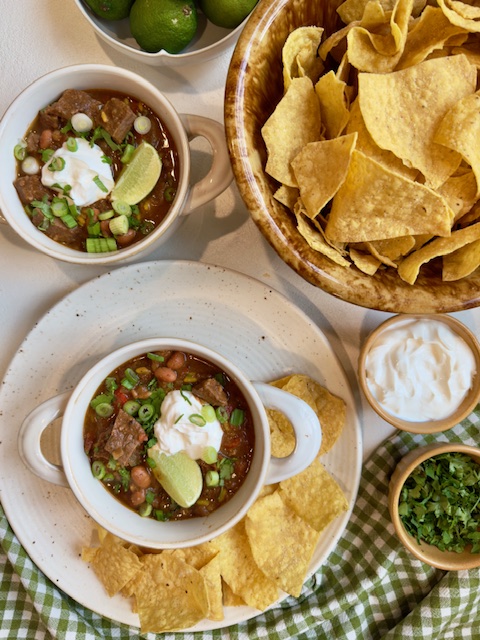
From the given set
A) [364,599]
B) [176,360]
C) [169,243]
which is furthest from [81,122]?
[364,599]

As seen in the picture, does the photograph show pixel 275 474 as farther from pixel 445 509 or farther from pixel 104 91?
pixel 104 91

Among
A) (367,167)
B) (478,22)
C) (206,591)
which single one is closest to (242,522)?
(206,591)

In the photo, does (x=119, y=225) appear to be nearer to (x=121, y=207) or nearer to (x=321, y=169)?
(x=121, y=207)

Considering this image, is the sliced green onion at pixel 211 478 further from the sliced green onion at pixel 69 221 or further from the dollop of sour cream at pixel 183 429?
the sliced green onion at pixel 69 221

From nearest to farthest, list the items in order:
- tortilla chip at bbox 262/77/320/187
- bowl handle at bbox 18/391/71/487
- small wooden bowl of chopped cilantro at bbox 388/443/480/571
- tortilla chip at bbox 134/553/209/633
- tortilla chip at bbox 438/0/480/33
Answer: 1. tortilla chip at bbox 438/0/480/33
2. tortilla chip at bbox 262/77/320/187
3. bowl handle at bbox 18/391/71/487
4. tortilla chip at bbox 134/553/209/633
5. small wooden bowl of chopped cilantro at bbox 388/443/480/571

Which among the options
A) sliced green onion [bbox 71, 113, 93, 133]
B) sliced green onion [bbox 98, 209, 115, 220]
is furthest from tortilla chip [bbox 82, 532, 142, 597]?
sliced green onion [bbox 71, 113, 93, 133]

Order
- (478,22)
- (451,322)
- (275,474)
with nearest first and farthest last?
(478,22) < (275,474) < (451,322)

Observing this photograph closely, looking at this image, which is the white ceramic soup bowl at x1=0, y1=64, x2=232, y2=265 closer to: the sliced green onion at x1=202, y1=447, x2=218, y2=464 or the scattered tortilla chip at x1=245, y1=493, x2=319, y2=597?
the sliced green onion at x1=202, y1=447, x2=218, y2=464

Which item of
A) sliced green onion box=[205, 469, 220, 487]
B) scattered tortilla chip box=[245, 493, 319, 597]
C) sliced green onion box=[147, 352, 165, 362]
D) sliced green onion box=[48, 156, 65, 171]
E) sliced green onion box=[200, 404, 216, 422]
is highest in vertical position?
sliced green onion box=[48, 156, 65, 171]

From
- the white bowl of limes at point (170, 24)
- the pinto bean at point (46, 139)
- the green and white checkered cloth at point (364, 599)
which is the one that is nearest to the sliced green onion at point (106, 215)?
the pinto bean at point (46, 139)
